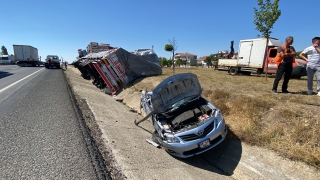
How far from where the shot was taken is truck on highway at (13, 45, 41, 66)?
29.2m

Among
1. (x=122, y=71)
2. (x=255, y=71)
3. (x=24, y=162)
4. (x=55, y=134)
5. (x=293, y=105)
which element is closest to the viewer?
(x=24, y=162)

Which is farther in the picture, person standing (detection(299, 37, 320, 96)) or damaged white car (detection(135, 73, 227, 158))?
person standing (detection(299, 37, 320, 96))

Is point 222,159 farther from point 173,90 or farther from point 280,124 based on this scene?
point 173,90

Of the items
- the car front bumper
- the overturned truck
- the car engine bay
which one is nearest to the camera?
the car front bumper

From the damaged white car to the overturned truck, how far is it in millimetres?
5731

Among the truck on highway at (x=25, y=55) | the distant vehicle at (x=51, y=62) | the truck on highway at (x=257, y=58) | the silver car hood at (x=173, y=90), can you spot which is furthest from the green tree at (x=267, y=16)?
the truck on highway at (x=25, y=55)

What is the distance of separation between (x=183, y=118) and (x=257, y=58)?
10546mm

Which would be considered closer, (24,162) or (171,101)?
(24,162)

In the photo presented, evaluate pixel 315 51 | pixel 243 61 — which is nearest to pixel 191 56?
pixel 243 61

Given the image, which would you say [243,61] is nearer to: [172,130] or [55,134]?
[172,130]

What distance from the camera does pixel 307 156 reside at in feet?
10.5

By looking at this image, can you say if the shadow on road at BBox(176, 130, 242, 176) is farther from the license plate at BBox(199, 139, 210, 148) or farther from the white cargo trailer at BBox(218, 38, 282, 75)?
the white cargo trailer at BBox(218, 38, 282, 75)

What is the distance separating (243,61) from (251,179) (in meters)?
11.9

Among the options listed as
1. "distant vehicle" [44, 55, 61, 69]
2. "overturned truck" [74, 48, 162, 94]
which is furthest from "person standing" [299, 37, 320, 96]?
"distant vehicle" [44, 55, 61, 69]
